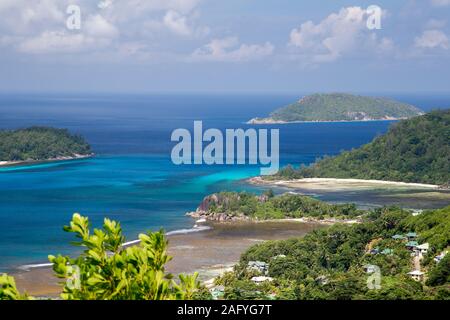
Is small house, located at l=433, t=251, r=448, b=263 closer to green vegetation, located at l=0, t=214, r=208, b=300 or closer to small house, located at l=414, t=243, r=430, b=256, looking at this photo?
small house, located at l=414, t=243, r=430, b=256

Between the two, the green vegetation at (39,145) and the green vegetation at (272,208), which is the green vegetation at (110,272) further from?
the green vegetation at (39,145)

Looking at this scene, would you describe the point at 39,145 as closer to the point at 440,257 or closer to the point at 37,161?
the point at 37,161

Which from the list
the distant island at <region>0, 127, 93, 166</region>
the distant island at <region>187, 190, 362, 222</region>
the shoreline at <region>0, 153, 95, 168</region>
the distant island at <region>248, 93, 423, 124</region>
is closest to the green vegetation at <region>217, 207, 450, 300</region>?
the distant island at <region>187, 190, 362, 222</region>

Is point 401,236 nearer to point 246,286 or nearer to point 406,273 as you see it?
point 406,273

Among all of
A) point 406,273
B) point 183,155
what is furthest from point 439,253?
point 183,155

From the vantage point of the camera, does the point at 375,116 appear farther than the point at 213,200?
Yes
